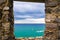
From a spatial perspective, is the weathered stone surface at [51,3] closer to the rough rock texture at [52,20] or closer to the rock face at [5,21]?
the rough rock texture at [52,20]

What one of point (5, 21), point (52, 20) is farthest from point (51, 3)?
point (5, 21)

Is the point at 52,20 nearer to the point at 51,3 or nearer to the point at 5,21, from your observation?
the point at 51,3

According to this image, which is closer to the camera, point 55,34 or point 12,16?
point 55,34

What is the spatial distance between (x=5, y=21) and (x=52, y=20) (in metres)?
0.85

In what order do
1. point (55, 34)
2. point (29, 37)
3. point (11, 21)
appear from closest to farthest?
point (55, 34), point (11, 21), point (29, 37)

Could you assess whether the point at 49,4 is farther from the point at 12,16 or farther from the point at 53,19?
the point at 12,16

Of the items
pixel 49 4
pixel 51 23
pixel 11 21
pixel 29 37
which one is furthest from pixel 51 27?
pixel 29 37

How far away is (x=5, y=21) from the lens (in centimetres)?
423

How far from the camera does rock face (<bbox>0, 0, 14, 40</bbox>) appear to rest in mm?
4207

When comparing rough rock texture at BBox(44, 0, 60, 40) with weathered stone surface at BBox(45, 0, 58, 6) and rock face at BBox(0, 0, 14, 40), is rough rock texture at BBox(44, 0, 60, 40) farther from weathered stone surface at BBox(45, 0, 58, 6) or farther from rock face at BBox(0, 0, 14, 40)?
rock face at BBox(0, 0, 14, 40)

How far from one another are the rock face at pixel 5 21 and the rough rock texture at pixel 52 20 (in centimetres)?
66

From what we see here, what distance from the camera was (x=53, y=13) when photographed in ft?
13.5

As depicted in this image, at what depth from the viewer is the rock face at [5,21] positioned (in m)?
4.21

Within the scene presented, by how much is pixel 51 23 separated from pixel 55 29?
13 centimetres
